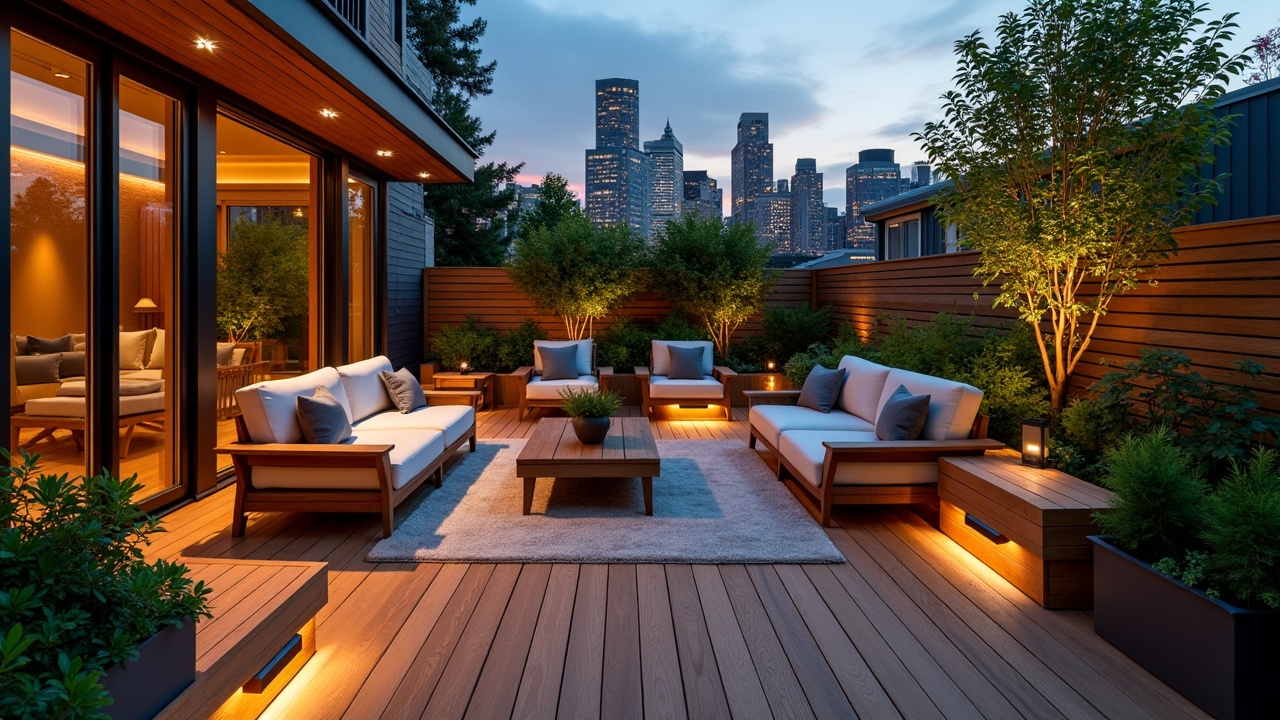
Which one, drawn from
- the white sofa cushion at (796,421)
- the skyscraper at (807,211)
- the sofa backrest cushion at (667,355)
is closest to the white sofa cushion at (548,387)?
the sofa backrest cushion at (667,355)

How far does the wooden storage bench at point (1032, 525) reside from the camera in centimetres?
286

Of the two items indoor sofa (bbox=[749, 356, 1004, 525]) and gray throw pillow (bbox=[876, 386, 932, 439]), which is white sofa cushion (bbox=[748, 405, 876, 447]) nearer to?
indoor sofa (bbox=[749, 356, 1004, 525])

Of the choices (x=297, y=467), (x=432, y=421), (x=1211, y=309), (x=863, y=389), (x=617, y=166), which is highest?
(x=617, y=166)

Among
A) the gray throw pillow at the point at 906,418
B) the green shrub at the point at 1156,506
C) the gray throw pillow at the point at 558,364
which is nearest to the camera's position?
the green shrub at the point at 1156,506

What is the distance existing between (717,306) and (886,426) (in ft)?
16.1

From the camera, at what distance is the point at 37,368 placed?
11.0 ft

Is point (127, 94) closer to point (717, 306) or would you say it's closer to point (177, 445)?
point (177, 445)

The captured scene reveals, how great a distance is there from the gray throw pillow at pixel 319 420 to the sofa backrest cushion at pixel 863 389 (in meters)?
3.55

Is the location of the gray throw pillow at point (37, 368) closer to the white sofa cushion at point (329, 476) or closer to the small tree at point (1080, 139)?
the white sofa cushion at point (329, 476)

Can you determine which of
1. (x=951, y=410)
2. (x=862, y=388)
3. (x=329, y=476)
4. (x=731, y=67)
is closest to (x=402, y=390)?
(x=329, y=476)

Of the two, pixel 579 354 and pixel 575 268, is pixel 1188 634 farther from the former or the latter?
pixel 575 268

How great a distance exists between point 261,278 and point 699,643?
4577 millimetres

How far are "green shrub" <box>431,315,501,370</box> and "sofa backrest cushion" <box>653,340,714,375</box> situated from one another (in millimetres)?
2182

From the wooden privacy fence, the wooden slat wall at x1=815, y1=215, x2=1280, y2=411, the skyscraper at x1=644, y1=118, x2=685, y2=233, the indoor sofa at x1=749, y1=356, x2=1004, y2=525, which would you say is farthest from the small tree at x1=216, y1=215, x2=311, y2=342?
the skyscraper at x1=644, y1=118, x2=685, y2=233
